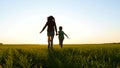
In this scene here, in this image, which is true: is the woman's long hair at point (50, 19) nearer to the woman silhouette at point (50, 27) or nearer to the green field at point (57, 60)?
the woman silhouette at point (50, 27)

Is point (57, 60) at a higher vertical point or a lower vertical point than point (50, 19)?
lower

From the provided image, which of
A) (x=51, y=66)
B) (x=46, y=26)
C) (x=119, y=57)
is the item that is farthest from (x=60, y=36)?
(x=51, y=66)

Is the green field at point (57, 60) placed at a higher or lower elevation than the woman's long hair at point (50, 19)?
lower

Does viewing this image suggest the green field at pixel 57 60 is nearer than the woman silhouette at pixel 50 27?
Yes

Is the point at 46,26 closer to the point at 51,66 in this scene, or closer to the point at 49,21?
the point at 49,21

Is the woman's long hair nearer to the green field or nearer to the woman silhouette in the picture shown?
the woman silhouette

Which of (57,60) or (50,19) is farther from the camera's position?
(50,19)

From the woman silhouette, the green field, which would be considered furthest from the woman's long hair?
the green field

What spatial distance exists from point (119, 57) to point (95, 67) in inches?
158

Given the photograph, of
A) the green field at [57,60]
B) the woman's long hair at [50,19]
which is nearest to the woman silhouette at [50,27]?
the woman's long hair at [50,19]

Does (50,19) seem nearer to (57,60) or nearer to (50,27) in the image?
(50,27)

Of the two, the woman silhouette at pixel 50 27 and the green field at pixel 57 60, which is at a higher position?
the woman silhouette at pixel 50 27

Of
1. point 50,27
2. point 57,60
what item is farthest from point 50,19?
point 57,60

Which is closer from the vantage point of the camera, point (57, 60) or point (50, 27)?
point (57, 60)
